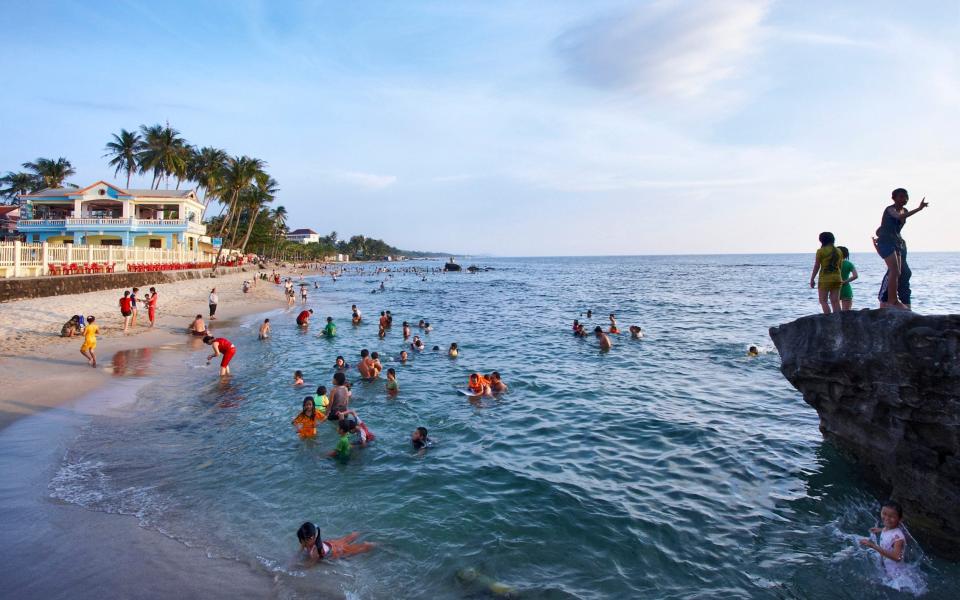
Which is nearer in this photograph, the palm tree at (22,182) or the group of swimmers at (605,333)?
the group of swimmers at (605,333)

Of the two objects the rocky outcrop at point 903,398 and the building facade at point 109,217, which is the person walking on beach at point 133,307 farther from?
the building facade at point 109,217

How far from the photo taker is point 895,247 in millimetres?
7977

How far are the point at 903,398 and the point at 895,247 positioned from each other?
8.51 ft

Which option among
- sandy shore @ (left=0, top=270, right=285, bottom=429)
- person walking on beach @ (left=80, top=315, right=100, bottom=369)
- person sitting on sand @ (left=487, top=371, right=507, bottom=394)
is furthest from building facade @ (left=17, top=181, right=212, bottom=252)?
person sitting on sand @ (left=487, top=371, right=507, bottom=394)

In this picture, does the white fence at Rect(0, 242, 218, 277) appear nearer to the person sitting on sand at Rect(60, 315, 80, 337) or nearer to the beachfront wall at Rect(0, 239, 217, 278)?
the beachfront wall at Rect(0, 239, 217, 278)

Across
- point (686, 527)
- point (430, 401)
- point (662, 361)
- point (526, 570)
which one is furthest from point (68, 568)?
point (662, 361)

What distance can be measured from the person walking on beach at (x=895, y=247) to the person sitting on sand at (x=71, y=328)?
24.0m

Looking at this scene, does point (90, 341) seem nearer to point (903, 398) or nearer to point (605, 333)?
point (903, 398)

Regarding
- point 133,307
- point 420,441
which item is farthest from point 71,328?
point 420,441

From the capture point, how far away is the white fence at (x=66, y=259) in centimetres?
2403

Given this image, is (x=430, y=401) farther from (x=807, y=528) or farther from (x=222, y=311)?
(x=222, y=311)

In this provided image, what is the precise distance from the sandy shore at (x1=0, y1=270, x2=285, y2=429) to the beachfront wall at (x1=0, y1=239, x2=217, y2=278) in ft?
6.58

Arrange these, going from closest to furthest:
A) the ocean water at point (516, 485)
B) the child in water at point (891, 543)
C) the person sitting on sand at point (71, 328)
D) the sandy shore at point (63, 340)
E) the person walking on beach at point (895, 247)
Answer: the child in water at point (891, 543), the ocean water at point (516, 485), the person walking on beach at point (895, 247), the sandy shore at point (63, 340), the person sitting on sand at point (71, 328)

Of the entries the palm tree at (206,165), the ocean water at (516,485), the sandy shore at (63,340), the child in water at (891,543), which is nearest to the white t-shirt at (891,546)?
the child in water at (891,543)
